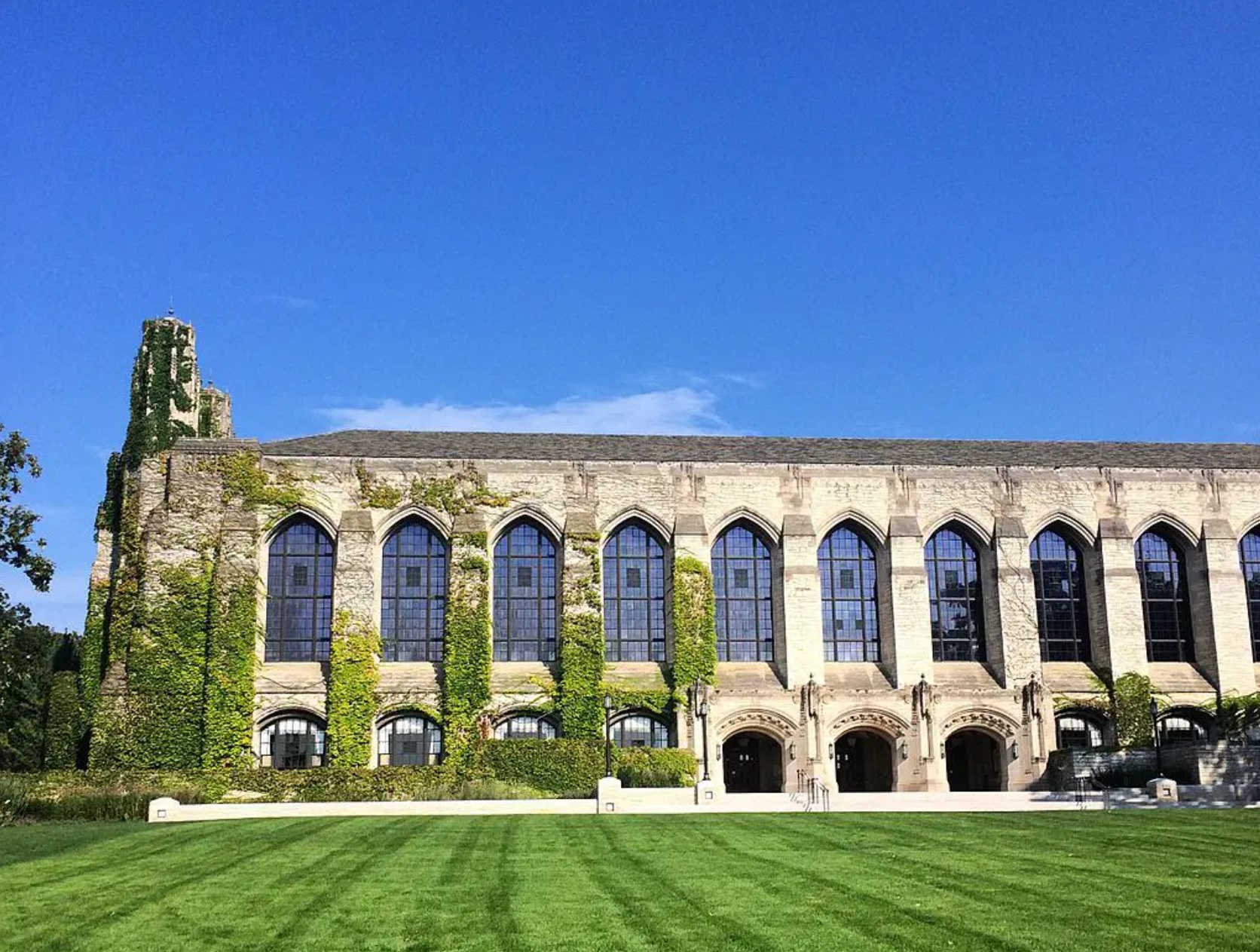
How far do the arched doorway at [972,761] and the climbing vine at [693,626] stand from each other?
8.96m

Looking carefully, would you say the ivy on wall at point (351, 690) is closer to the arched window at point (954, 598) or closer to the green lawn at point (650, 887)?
the green lawn at point (650, 887)

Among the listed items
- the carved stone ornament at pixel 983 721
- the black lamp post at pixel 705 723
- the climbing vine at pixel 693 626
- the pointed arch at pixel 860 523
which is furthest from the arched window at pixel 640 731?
the carved stone ornament at pixel 983 721

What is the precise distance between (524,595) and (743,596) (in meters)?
7.79

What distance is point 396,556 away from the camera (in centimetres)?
4506

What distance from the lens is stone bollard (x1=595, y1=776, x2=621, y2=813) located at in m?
31.6

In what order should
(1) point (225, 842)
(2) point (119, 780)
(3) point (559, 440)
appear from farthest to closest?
(3) point (559, 440)
(2) point (119, 780)
(1) point (225, 842)

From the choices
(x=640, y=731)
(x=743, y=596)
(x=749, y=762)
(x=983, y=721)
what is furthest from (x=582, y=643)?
(x=983, y=721)

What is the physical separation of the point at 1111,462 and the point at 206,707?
33.5 m

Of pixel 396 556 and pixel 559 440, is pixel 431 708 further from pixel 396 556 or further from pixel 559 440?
pixel 559 440

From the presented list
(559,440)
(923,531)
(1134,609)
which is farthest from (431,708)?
(1134,609)

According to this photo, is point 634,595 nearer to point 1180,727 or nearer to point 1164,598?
point 1164,598

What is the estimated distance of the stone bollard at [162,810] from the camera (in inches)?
1188

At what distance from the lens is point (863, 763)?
152 ft

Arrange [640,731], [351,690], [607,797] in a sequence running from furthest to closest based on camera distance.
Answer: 1. [640,731]
2. [351,690]
3. [607,797]
